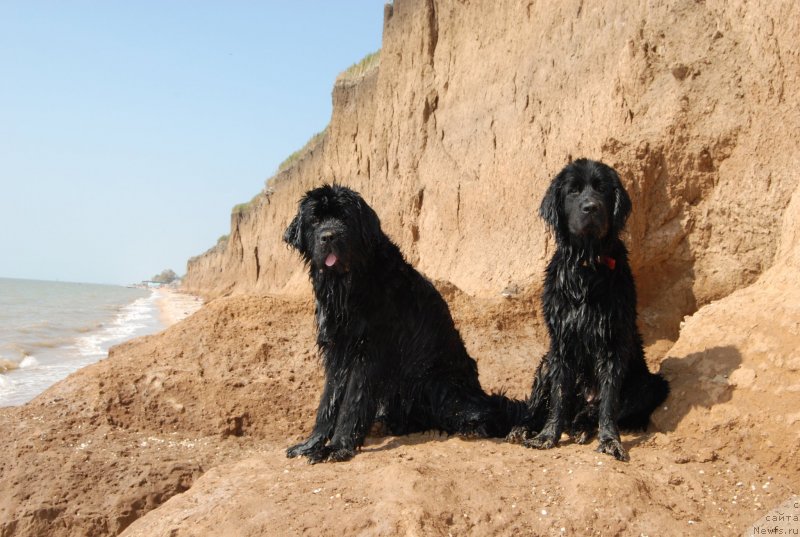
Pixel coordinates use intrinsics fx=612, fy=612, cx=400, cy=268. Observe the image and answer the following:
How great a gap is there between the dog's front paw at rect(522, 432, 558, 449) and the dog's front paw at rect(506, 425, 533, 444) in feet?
0.27

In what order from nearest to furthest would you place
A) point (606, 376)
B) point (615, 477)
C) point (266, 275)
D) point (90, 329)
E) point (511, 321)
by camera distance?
point (615, 477) → point (606, 376) → point (511, 321) → point (90, 329) → point (266, 275)

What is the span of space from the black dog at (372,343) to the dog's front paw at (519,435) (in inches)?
8.6

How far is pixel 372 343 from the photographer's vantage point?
14.6 feet

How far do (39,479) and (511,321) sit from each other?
520 cm

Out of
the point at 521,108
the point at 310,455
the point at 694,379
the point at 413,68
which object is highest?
the point at 413,68

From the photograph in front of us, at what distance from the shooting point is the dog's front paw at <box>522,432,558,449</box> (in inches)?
160

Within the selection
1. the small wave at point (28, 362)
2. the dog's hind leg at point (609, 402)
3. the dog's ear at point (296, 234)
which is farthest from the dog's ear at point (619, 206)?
the small wave at point (28, 362)

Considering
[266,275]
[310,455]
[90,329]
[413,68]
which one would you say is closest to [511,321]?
[310,455]

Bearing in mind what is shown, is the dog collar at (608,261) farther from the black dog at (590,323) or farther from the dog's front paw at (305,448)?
the dog's front paw at (305,448)

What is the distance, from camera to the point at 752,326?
4387 mm

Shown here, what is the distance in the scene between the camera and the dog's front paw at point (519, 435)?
4.24 metres

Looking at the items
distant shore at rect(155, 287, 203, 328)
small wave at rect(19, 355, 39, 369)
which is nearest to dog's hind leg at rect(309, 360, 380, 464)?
small wave at rect(19, 355, 39, 369)

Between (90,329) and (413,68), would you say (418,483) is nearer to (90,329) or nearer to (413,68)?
(413,68)

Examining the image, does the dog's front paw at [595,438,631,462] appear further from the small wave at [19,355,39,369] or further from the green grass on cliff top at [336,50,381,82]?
the green grass on cliff top at [336,50,381,82]
